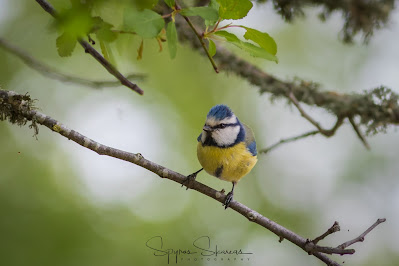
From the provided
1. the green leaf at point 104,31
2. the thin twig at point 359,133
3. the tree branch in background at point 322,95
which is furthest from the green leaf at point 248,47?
the tree branch in background at point 322,95

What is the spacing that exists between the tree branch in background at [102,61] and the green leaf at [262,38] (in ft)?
1.34

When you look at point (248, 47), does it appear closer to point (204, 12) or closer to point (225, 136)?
point (204, 12)

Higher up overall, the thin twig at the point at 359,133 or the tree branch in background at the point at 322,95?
the tree branch in background at the point at 322,95

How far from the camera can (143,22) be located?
107 cm

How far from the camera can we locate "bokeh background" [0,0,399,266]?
4785mm

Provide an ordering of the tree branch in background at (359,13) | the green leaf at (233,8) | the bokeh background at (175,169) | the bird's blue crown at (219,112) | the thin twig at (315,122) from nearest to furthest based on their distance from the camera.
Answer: the green leaf at (233,8)
the thin twig at (315,122)
the bird's blue crown at (219,112)
the tree branch in background at (359,13)
the bokeh background at (175,169)

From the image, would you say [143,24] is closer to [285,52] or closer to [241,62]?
[241,62]

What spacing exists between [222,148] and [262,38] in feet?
4.37

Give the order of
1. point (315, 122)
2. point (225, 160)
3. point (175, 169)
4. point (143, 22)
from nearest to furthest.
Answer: point (143, 22) < point (315, 122) < point (225, 160) < point (175, 169)

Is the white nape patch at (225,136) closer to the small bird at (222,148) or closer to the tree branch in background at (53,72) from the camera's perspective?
the small bird at (222,148)

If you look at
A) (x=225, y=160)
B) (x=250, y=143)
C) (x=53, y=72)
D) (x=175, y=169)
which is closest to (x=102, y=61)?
(x=53, y=72)

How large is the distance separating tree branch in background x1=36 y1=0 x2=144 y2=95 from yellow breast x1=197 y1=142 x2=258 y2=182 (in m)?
1.47

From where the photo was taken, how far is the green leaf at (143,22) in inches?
39.9

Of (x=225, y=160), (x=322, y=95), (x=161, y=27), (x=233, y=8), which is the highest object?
(x=322, y=95)
